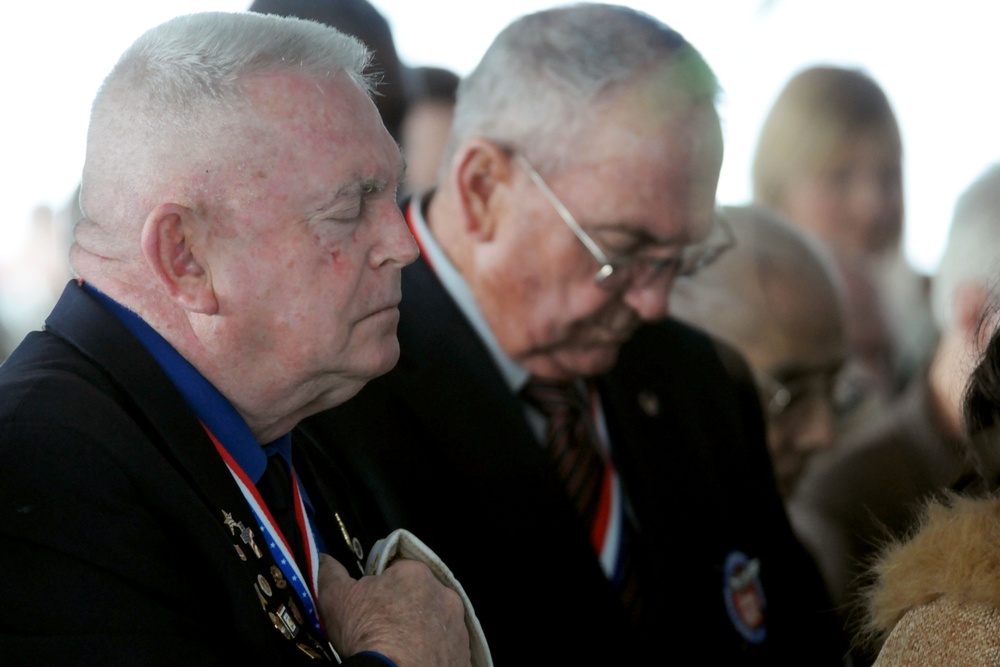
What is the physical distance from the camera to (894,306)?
13.6 ft

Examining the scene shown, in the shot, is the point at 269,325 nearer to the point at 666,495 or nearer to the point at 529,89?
the point at 529,89

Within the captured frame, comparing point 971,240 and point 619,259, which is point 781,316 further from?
point 619,259

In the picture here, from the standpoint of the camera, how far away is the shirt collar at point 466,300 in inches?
89.5

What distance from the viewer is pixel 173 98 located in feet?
4.61

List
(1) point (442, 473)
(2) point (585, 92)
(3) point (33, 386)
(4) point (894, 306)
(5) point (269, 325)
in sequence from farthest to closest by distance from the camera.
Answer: (4) point (894, 306), (2) point (585, 92), (1) point (442, 473), (5) point (269, 325), (3) point (33, 386)

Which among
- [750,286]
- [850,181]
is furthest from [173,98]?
[850,181]

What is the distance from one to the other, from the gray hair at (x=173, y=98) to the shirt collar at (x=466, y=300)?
821mm

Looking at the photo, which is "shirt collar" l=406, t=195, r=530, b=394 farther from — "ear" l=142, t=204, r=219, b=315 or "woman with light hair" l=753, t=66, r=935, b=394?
"woman with light hair" l=753, t=66, r=935, b=394

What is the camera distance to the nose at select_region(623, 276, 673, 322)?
7.54ft

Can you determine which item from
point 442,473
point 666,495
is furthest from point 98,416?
point 666,495

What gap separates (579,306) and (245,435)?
96cm

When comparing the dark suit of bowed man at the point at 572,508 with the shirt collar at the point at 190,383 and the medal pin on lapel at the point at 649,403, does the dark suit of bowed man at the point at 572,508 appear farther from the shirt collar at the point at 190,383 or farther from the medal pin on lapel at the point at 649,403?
the shirt collar at the point at 190,383

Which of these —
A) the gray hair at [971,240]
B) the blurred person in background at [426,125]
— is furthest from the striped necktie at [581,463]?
the blurred person in background at [426,125]

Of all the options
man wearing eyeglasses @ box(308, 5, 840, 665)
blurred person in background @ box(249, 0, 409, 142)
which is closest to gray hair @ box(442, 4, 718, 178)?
man wearing eyeglasses @ box(308, 5, 840, 665)
